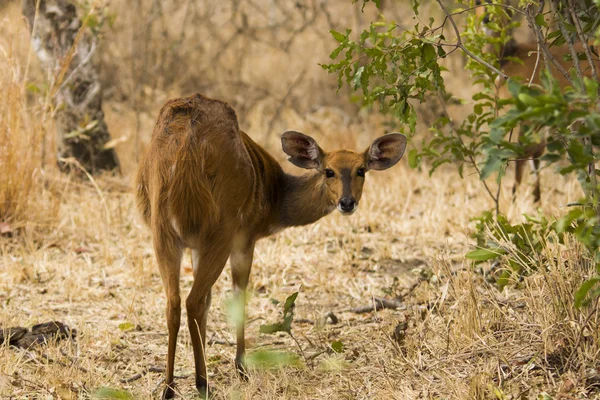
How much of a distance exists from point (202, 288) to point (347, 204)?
992 mm

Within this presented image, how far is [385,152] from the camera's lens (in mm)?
5023

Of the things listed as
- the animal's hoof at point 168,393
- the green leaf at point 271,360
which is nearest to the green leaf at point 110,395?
the animal's hoof at point 168,393

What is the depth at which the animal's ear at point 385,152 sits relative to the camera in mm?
4949

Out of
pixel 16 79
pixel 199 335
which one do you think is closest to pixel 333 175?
pixel 199 335

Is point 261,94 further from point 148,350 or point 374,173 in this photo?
point 148,350

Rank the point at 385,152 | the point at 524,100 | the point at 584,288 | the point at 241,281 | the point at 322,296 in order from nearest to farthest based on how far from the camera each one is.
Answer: the point at 524,100
the point at 584,288
the point at 241,281
the point at 385,152
the point at 322,296

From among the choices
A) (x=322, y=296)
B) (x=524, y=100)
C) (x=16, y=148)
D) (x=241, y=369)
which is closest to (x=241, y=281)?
(x=241, y=369)

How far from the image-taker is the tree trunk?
8180 millimetres

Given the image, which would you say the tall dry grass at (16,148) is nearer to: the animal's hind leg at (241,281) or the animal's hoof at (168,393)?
the animal's hind leg at (241,281)

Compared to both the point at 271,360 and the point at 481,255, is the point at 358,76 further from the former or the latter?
the point at 271,360

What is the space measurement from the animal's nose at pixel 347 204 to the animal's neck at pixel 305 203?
Result: 342 millimetres

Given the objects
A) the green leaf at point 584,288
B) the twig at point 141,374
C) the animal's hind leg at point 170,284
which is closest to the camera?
the green leaf at point 584,288

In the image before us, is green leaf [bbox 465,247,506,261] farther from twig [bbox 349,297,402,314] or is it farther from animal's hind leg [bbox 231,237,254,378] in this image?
animal's hind leg [bbox 231,237,254,378]

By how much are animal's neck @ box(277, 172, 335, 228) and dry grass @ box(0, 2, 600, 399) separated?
647mm
